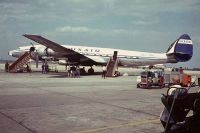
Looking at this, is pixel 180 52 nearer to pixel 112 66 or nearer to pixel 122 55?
pixel 122 55

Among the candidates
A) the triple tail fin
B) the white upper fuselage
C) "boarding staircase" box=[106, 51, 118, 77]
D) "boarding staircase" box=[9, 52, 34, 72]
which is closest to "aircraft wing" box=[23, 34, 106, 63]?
the white upper fuselage

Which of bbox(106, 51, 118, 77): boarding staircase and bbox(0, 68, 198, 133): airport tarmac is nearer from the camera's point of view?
bbox(0, 68, 198, 133): airport tarmac

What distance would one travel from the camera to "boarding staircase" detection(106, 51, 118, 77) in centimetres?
3853

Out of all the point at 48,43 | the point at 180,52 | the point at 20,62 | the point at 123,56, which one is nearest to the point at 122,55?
the point at 123,56

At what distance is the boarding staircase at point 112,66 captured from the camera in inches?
1517

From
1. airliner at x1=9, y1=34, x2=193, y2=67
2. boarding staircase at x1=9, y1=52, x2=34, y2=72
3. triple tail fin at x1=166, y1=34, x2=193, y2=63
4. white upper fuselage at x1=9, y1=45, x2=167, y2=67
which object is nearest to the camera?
airliner at x1=9, y1=34, x2=193, y2=67

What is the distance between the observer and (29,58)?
142 ft

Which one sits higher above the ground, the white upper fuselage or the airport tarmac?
the white upper fuselage

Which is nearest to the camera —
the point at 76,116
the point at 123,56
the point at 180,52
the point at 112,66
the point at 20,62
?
the point at 76,116

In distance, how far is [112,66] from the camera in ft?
130

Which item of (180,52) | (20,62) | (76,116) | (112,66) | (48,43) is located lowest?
(76,116)

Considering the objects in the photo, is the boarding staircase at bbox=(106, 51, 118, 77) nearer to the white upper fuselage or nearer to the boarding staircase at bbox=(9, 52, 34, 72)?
the white upper fuselage

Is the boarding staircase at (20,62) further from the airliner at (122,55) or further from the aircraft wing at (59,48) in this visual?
the aircraft wing at (59,48)

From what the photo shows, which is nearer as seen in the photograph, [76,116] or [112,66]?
[76,116]
